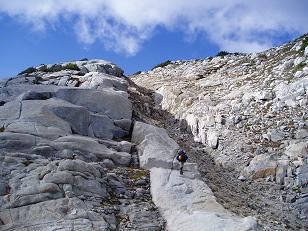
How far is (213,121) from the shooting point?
37.4 metres

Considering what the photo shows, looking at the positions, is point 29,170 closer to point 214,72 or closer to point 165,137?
point 165,137

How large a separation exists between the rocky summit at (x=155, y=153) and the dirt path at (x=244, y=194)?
10cm

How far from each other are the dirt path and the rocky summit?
0.10 m

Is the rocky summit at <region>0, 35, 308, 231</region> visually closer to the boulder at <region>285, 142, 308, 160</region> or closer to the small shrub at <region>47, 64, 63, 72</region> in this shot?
the boulder at <region>285, 142, 308, 160</region>

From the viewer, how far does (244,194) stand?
89.2ft

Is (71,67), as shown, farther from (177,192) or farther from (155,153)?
(177,192)

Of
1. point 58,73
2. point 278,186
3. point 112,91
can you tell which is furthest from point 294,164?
point 58,73

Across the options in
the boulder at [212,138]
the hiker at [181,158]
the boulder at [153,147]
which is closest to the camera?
the hiker at [181,158]

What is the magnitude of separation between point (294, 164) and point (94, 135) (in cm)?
1357

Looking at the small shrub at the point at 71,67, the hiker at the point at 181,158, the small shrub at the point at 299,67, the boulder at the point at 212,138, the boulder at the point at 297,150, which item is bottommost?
the hiker at the point at 181,158

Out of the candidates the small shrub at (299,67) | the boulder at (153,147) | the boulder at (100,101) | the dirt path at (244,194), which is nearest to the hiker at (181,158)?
the boulder at (153,147)

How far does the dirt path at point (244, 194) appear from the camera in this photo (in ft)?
77.1

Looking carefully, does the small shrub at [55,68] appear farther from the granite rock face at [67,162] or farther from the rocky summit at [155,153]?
the granite rock face at [67,162]

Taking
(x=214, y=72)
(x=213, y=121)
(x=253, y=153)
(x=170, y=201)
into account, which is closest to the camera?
(x=170, y=201)
